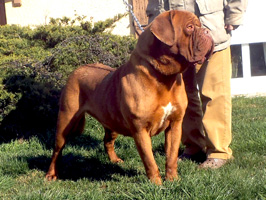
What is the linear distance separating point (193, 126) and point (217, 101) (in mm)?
562

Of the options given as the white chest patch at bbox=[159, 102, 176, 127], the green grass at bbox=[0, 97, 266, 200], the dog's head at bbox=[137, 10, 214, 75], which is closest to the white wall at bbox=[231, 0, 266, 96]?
the green grass at bbox=[0, 97, 266, 200]

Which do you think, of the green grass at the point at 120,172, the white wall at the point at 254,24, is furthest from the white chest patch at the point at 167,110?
the white wall at the point at 254,24

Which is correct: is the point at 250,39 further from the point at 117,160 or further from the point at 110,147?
the point at 117,160

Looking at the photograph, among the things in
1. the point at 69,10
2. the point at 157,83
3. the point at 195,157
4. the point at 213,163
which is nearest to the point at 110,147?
the point at 195,157

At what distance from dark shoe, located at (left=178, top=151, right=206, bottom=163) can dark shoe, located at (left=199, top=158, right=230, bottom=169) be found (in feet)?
1.04

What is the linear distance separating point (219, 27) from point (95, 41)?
118 inches

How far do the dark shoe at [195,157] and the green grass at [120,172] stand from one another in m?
0.24

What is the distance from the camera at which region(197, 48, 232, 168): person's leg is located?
4.87 m

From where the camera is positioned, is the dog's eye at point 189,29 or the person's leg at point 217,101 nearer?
the dog's eye at point 189,29

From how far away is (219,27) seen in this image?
479 cm

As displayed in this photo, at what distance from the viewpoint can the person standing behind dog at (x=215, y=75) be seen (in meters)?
4.76

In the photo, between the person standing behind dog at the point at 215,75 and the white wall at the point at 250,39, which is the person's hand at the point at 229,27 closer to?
the person standing behind dog at the point at 215,75

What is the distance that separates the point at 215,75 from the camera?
487cm

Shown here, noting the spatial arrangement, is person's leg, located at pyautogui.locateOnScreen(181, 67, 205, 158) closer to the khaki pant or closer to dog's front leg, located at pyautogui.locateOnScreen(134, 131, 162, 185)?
the khaki pant
